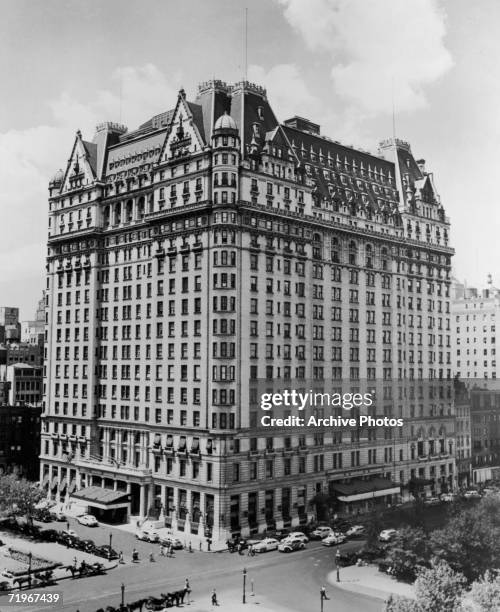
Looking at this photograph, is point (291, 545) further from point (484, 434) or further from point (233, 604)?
point (484, 434)

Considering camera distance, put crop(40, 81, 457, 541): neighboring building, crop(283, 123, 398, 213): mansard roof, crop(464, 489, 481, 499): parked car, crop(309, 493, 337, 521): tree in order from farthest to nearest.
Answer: crop(283, 123, 398, 213): mansard roof
crop(464, 489, 481, 499): parked car
crop(309, 493, 337, 521): tree
crop(40, 81, 457, 541): neighboring building

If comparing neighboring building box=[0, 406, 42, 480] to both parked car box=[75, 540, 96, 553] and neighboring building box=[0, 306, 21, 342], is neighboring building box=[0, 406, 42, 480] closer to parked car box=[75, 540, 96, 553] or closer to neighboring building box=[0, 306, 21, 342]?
neighboring building box=[0, 306, 21, 342]

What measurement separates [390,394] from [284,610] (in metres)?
58.5

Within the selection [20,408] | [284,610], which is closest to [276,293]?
[284,610]

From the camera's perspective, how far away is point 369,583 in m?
75.2

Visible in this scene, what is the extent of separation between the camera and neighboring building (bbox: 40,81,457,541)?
10025cm

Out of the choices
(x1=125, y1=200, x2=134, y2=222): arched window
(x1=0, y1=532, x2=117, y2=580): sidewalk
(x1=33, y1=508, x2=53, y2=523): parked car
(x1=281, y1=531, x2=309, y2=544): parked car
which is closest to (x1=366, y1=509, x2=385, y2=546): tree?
(x1=281, y1=531, x2=309, y2=544): parked car

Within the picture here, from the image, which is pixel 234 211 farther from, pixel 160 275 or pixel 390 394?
pixel 390 394

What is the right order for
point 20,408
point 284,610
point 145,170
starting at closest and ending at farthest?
point 284,610 → point 145,170 → point 20,408

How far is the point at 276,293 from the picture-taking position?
346 ft

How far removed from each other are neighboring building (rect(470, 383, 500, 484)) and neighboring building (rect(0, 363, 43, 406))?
293 feet

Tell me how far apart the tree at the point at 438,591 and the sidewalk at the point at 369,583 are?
16.3m

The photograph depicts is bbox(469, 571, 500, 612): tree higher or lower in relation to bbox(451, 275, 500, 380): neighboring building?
lower

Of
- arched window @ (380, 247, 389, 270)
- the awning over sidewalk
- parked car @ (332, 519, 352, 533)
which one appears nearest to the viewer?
parked car @ (332, 519, 352, 533)
